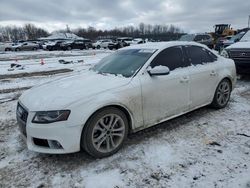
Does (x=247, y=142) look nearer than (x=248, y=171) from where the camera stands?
No

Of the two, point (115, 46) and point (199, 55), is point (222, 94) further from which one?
point (115, 46)

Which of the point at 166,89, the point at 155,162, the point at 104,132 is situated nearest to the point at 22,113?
the point at 104,132

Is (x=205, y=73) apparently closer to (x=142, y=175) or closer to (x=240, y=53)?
(x=142, y=175)

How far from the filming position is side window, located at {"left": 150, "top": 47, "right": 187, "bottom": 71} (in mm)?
4078

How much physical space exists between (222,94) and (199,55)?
43.8 inches

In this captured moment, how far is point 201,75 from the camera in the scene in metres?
4.61

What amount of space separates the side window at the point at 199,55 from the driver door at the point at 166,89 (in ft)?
0.77

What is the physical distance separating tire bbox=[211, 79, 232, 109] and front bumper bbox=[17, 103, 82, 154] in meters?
3.29

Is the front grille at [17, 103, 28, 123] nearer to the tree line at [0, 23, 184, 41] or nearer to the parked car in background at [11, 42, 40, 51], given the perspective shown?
the parked car in background at [11, 42, 40, 51]

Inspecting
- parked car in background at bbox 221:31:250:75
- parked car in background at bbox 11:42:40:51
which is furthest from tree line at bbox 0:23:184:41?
parked car in background at bbox 221:31:250:75

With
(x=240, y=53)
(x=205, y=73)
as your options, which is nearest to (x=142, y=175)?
(x=205, y=73)

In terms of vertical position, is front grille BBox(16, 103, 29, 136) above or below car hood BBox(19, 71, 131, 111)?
below

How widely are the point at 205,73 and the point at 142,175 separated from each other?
2604mm

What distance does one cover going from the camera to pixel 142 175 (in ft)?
9.89
